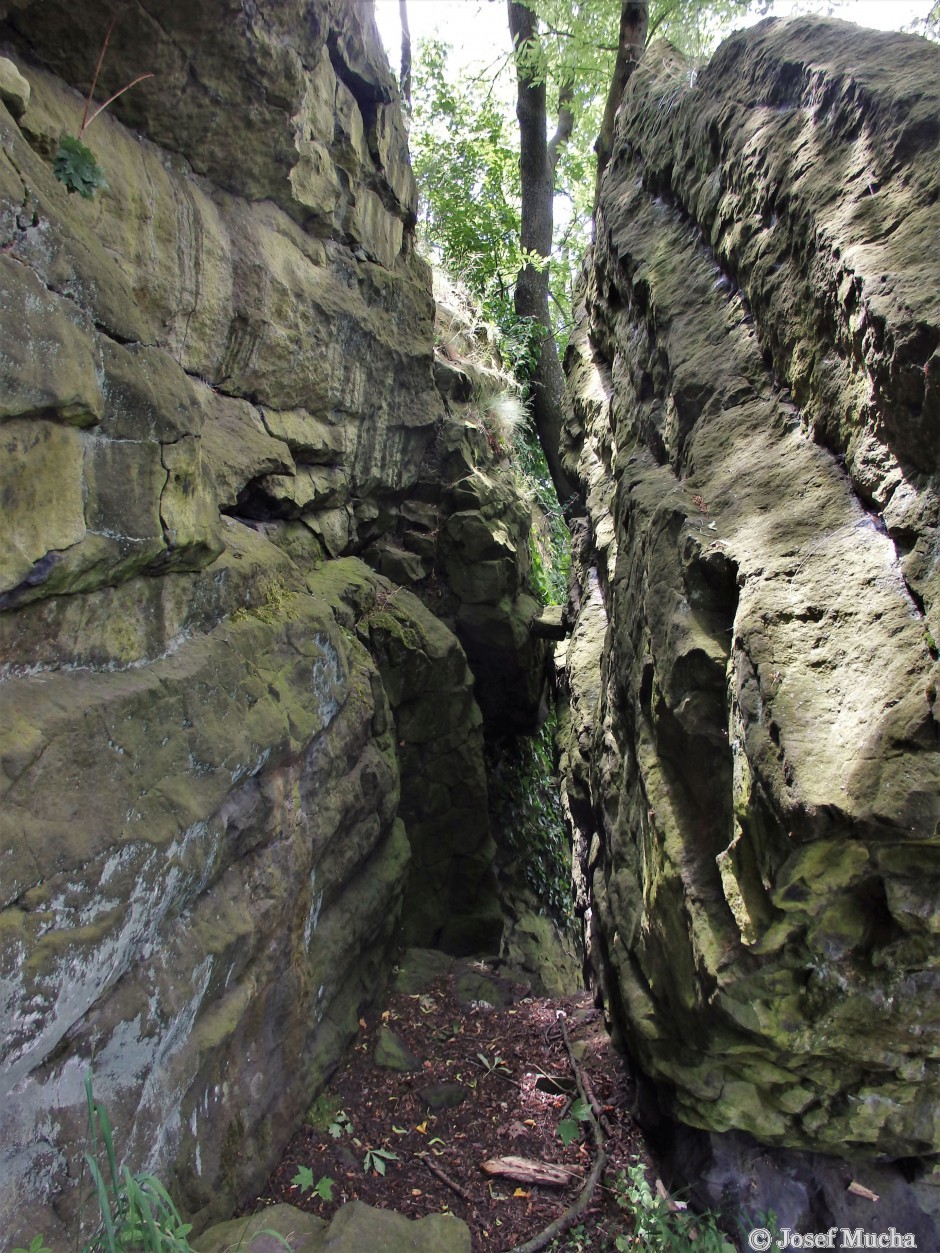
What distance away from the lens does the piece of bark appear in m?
3.64

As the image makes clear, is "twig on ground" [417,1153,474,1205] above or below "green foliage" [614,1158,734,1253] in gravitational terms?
below

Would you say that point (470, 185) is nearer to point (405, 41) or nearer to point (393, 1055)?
point (405, 41)

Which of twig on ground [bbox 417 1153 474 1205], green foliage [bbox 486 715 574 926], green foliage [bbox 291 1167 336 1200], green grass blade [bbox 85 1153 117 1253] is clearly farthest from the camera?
green foliage [bbox 486 715 574 926]

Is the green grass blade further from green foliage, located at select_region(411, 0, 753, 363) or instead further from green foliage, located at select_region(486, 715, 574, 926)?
green foliage, located at select_region(411, 0, 753, 363)

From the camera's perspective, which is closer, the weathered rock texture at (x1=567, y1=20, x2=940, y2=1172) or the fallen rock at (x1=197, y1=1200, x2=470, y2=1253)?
the weathered rock texture at (x1=567, y1=20, x2=940, y2=1172)

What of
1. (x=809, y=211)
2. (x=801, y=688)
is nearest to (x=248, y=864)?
(x=801, y=688)

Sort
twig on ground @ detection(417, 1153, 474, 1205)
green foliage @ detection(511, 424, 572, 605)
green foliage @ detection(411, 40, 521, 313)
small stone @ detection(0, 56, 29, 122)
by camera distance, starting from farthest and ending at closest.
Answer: green foliage @ detection(411, 40, 521, 313) < green foliage @ detection(511, 424, 572, 605) < twig on ground @ detection(417, 1153, 474, 1205) < small stone @ detection(0, 56, 29, 122)

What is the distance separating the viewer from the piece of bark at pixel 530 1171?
3.64m

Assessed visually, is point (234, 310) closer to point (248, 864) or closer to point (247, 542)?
point (247, 542)

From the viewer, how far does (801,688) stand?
8.13 feet

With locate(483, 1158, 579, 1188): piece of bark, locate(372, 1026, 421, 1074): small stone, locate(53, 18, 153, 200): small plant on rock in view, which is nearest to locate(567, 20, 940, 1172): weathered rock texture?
locate(483, 1158, 579, 1188): piece of bark

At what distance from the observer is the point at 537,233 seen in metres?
10.6

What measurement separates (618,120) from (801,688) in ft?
22.2

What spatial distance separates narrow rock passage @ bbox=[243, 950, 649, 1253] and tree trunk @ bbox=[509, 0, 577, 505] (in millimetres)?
6892
